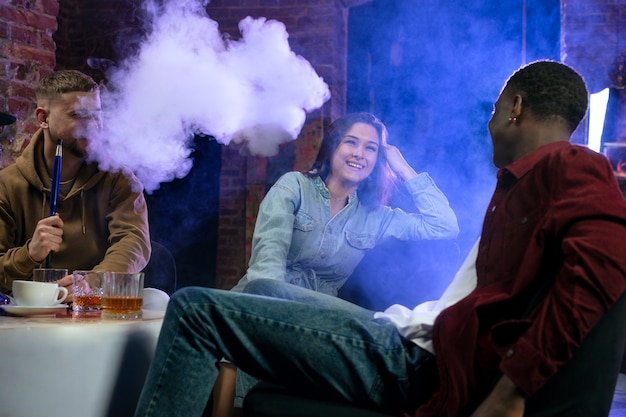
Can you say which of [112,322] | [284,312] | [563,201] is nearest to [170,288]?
[112,322]

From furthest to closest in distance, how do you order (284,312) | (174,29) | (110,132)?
(174,29) < (110,132) < (284,312)

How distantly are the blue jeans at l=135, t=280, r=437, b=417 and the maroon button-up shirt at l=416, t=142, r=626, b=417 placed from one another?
0.25 ft

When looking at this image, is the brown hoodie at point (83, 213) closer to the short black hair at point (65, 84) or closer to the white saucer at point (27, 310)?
the short black hair at point (65, 84)

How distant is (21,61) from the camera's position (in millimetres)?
3330

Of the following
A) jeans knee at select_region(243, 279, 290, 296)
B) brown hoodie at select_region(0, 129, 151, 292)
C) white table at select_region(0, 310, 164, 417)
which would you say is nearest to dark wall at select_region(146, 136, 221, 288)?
brown hoodie at select_region(0, 129, 151, 292)

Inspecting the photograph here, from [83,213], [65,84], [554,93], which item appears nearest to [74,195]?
[83,213]

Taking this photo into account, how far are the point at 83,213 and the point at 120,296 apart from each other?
106 centimetres

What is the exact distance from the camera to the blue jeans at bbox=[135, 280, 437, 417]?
125cm

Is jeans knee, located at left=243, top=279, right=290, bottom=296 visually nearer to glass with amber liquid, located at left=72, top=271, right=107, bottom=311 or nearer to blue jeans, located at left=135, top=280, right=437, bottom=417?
glass with amber liquid, located at left=72, top=271, right=107, bottom=311

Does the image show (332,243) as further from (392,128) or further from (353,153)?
(392,128)

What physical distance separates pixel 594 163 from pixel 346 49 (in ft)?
12.6

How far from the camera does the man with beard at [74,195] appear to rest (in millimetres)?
2586

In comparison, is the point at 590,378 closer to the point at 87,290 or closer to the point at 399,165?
the point at 87,290

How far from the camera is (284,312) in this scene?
129cm
